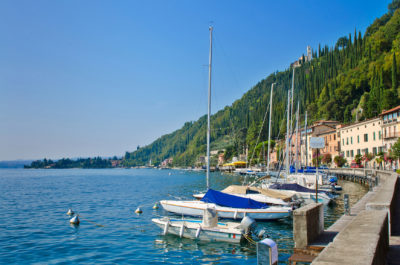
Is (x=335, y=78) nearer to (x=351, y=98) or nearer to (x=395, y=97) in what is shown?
(x=351, y=98)

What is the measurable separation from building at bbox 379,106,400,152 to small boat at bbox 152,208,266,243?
47813mm

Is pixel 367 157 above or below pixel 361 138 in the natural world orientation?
below

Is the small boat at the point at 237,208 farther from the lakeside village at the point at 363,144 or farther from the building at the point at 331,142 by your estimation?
the building at the point at 331,142

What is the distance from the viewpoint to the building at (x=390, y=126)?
55438 millimetres

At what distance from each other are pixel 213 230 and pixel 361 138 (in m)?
60.5

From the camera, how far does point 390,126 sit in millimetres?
57688

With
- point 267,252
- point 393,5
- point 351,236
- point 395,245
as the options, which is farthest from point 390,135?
point 393,5

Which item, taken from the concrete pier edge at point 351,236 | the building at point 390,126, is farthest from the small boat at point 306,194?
the building at point 390,126

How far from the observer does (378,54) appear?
360 feet

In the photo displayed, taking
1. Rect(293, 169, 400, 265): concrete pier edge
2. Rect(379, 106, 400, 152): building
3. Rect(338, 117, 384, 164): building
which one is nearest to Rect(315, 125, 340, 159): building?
Rect(338, 117, 384, 164): building

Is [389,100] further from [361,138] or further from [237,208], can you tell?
Result: [237,208]

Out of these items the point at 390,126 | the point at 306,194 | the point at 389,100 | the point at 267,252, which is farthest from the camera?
the point at 389,100

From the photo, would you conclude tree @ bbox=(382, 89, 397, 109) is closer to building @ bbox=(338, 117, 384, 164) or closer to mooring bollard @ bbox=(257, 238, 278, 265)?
building @ bbox=(338, 117, 384, 164)

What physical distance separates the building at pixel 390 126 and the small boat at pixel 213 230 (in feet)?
157
